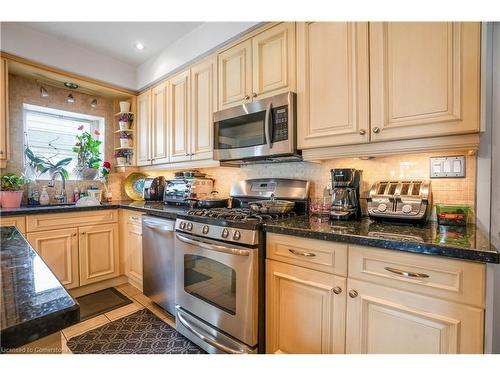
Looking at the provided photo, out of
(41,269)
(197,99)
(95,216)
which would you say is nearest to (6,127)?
(95,216)

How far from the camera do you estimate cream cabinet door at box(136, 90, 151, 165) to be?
296cm

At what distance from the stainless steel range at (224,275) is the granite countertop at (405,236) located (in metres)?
0.20

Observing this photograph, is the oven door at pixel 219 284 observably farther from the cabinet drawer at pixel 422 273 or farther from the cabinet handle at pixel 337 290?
the cabinet drawer at pixel 422 273

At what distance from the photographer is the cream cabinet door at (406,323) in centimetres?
91

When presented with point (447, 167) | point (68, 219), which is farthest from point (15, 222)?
point (447, 167)

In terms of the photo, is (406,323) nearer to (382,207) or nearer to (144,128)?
(382,207)

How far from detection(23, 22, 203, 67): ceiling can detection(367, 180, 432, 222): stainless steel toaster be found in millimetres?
2089

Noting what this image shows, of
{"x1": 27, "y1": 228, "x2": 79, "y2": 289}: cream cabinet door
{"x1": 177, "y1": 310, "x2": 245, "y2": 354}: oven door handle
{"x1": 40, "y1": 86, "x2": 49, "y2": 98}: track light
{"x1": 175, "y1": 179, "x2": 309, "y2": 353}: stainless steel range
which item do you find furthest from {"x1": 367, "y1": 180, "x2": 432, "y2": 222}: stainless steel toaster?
{"x1": 40, "y1": 86, "x2": 49, "y2": 98}: track light

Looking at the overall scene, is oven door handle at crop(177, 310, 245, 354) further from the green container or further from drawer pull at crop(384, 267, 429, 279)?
the green container

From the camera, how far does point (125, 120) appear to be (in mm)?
3160

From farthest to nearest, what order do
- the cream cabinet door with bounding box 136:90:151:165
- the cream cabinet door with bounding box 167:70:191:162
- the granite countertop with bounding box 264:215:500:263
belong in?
the cream cabinet door with bounding box 136:90:151:165
the cream cabinet door with bounding box 167:70:191:162
the granite countertop with bounding box 264:215:500:263

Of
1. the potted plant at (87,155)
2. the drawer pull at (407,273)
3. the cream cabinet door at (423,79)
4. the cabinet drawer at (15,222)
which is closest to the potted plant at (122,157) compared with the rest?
the potted plant at (87,155)
